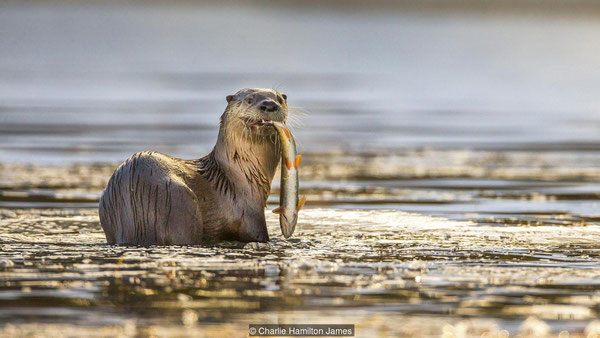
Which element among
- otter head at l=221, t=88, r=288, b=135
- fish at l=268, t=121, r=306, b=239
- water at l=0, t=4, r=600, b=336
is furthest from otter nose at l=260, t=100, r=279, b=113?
water at l=0, t=4, r=600, b=336

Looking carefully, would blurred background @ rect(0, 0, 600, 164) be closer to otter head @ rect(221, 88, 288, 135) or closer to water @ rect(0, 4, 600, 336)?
water @ rect(0, 4, 600, 336)

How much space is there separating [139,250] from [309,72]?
65.4 ft

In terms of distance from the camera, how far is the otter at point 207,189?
6.24 metres

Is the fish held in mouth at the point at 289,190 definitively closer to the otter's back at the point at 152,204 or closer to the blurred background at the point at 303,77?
the otter's back at the point at 152,204

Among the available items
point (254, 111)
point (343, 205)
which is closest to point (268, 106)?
point (254, 111)

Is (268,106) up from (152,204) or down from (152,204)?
up

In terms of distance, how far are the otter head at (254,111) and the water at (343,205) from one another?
2.06ft

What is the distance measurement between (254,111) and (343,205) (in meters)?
2.30

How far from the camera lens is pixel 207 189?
6.51 meters

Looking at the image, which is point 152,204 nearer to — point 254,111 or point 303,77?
point 254,111

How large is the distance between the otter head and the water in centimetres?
63

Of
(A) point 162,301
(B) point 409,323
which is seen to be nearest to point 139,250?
(A) point 162,301

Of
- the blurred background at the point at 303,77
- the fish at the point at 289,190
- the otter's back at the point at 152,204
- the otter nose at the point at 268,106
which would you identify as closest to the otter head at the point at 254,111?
the otter nose at the point at 268,106

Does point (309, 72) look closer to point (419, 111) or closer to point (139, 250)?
point (419, 111)
